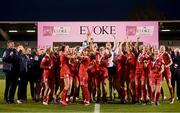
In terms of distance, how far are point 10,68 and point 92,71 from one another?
277 cm

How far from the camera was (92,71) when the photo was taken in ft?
63.1

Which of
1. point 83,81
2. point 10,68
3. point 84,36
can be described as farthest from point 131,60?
point 84,36

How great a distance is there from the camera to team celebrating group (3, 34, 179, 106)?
1847 cm

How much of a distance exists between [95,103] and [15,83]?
2872 millimetres

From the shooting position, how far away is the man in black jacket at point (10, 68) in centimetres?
1897

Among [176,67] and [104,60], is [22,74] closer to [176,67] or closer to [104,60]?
[104,60]

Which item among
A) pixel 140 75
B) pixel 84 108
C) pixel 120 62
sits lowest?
pixel 84 108

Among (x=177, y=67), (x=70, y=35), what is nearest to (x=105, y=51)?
(x=177, y=67)

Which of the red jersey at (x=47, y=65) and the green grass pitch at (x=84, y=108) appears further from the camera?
the red jersey at (x=47, y=65)

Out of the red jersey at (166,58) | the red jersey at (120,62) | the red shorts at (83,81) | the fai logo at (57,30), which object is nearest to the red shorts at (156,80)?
the red jersey at (166,58)

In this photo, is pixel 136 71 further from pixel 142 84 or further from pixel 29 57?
pixel 29 57

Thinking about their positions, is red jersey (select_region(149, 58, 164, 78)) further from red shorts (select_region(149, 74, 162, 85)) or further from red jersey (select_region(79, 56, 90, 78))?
red jersey (select_region(79, 56, 90, 78))

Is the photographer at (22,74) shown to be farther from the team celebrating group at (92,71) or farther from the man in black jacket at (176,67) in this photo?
the man in black jacket at (176,67)

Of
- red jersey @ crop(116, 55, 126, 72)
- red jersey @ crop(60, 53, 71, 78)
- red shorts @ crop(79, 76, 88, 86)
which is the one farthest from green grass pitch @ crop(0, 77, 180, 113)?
red jersey @ crop(116, 55, 126, 72)
